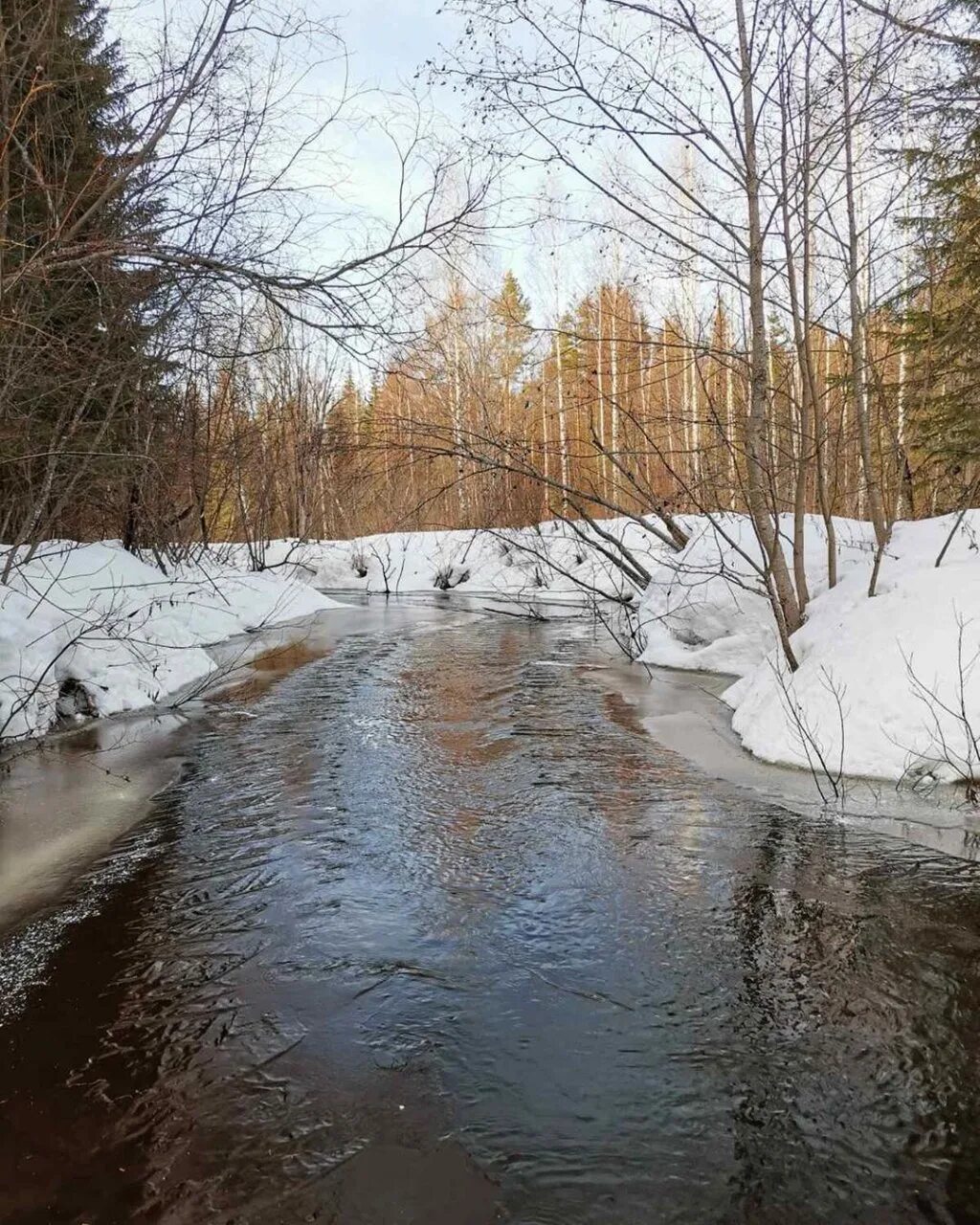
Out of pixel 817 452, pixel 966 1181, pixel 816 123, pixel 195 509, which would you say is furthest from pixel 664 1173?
pixel 195 509

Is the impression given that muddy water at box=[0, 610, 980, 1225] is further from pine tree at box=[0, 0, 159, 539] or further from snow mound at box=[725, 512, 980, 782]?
pine tree at box=[0, 0, 159, 539]

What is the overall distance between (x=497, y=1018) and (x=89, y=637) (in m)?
6.83

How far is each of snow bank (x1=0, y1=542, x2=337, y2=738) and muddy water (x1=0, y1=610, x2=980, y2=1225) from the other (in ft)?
9.45

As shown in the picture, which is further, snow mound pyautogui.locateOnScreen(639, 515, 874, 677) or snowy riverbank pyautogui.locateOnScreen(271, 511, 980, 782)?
snow mound pyautogui.locateOnScreen(639, 515, 874, 677)

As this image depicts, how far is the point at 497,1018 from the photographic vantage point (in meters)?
3.09

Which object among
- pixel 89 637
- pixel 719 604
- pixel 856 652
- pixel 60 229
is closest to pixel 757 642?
pixel 719 604

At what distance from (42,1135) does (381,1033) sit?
1101 mm

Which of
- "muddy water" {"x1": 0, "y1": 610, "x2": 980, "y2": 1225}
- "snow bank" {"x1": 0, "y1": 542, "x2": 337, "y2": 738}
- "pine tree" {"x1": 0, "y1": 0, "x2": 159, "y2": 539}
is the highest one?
"pine tree" {"x1": 0, "y1": 0, "x2": 159, "y2": 539}

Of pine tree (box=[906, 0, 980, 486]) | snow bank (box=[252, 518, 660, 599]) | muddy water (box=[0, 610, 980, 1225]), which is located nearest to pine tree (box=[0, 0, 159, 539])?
muddy water (box=[0, 610, 980, 1225])

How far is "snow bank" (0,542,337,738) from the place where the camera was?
7.33 metres

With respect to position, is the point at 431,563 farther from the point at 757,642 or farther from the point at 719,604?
the point at 757,642

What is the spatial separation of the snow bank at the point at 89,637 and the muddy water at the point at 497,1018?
288 centimetres

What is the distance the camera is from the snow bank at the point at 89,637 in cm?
733

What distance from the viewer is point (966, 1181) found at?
2.32m
